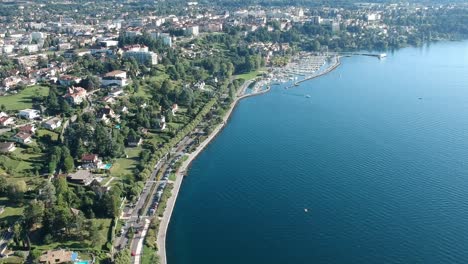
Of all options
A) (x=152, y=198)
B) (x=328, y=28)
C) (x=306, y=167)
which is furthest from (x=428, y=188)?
(x=328, y=28)

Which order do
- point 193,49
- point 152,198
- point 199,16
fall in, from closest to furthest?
point 152,198 < point 193,49 < point 199,16

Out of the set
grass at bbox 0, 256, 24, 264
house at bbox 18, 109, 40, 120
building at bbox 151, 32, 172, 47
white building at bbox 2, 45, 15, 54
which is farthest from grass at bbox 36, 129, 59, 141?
building at bbox 151, 32, 172, 47

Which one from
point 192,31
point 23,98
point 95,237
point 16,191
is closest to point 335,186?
point 95,237

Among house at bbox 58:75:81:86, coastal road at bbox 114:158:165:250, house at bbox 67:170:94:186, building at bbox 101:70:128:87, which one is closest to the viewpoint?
coastal road at bbox 114:158:165:250

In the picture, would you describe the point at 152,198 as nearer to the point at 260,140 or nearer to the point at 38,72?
the point at 260,140

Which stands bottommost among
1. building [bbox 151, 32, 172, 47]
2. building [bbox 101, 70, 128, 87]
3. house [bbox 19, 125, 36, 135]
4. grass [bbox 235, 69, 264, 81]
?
house [bbox 19, 125, 36, 135]

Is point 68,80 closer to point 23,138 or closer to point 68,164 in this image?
point 23,138

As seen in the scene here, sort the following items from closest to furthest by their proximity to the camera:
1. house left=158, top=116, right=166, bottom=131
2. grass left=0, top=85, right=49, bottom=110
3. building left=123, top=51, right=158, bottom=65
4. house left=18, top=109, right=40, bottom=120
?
house left=18, top=109, right=40, bottom=120
house left=158, top=116, right=166, bottom=131
grass left=0, top=85, right=49, bottom=110
building left=123, top=51, right=158, bottom=65

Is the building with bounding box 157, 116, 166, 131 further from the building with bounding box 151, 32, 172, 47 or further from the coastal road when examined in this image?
the building with bounding box 151, 32, 172, 47
